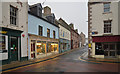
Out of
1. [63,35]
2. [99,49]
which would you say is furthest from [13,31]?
[63,35]

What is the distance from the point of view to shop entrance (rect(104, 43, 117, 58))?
1132cm

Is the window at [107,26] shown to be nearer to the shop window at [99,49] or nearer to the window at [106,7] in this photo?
the window at [106,7]

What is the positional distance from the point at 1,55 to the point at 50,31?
9.36 metres

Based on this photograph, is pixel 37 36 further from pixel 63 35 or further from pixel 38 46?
pixel 63 35

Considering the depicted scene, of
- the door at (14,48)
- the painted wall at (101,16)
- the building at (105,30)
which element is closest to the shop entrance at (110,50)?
the building at (105,30)

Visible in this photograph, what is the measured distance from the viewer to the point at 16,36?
891cm

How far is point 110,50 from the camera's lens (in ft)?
37.6

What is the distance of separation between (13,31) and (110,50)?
13571 mm

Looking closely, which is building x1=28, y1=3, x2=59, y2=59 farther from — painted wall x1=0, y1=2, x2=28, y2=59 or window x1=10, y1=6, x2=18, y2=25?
window x1=10, y1=6, x2=18, y2=25

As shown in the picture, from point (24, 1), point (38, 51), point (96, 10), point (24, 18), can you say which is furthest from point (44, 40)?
point (96, 10)

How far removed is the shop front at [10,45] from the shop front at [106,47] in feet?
35.2

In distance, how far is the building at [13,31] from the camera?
7540 millimetres

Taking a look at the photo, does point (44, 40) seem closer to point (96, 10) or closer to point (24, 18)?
point (24, 18)

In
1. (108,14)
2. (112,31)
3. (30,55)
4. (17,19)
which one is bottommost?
(30,55)
